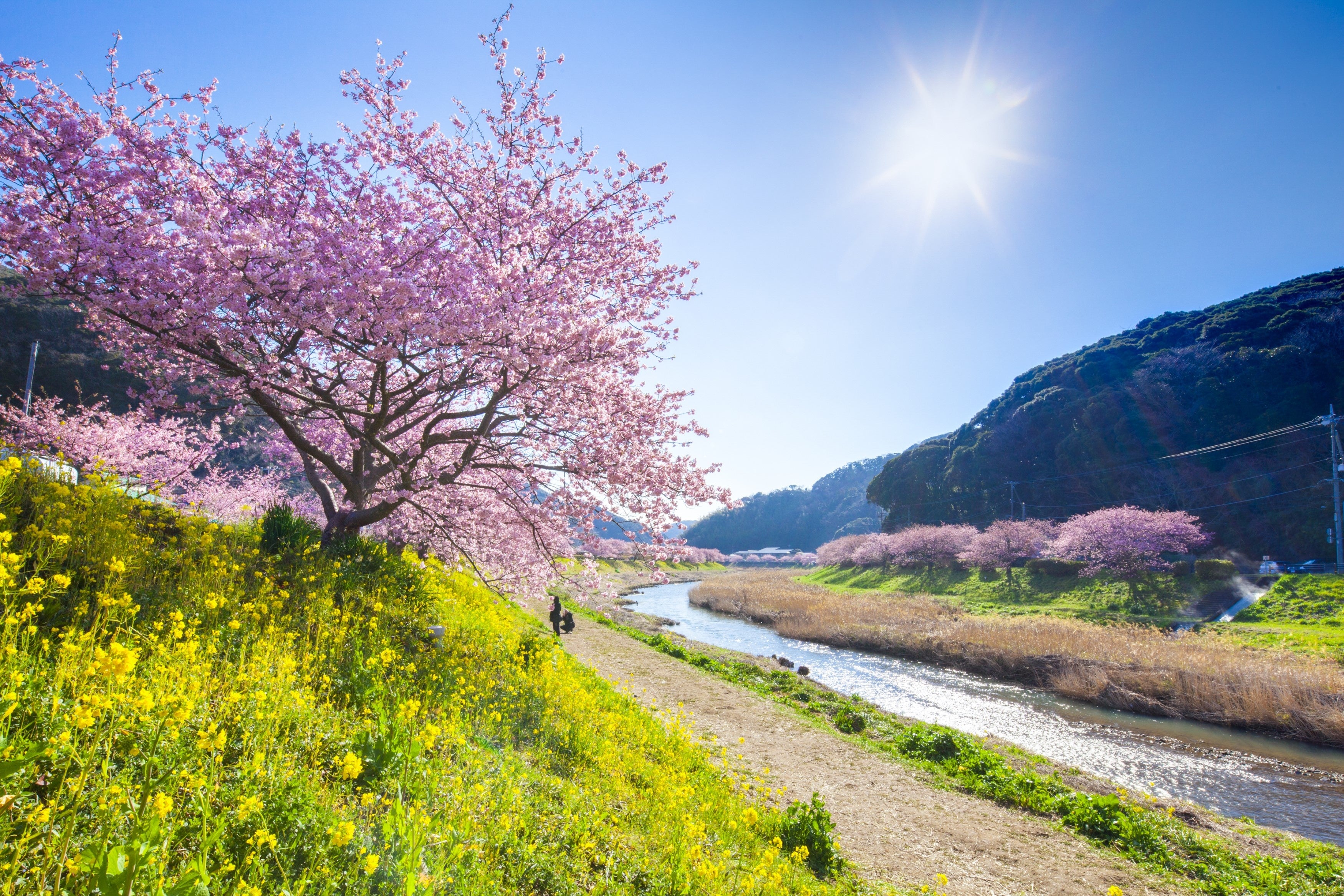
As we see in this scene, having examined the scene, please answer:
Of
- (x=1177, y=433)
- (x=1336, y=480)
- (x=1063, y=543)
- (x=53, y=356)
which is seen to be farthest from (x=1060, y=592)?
(x=53, y=356)

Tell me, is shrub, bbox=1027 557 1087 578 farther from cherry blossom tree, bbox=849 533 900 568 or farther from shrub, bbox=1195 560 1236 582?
cherry blossom tree, bbox=849 533 900 568

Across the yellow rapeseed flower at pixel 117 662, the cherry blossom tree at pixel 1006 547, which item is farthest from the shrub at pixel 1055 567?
the yellow rapeseed flower at pixel 117 662

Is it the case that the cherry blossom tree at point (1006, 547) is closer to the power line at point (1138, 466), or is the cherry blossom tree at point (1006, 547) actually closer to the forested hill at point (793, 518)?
the power line at point (1138, 466)

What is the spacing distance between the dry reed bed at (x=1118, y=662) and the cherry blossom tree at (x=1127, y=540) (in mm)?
10863

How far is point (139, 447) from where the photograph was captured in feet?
63.0

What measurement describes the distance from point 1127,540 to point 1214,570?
15.4 ft

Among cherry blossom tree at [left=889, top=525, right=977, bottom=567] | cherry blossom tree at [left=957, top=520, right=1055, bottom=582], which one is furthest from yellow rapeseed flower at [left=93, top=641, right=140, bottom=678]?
cherry blossom tree at [left=889, top=525, right=977, bottom=567]

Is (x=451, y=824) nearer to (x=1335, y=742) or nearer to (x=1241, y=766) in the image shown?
(x=1241, y=766)

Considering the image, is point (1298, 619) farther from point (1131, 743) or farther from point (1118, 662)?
point (1131, 743)

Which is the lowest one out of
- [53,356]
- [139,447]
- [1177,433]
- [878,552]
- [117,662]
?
[117,662]

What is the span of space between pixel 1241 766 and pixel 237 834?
20.0 m

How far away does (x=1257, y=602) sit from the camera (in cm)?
2853

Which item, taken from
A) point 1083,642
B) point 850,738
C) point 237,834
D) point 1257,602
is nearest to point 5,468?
point 237,834

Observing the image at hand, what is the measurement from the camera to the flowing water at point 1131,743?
11477 mm
